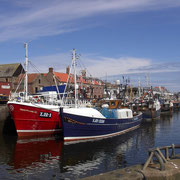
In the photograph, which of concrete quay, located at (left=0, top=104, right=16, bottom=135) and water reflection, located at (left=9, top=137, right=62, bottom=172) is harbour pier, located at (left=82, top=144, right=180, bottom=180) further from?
concrete quay, located at (left=0, top=104, right=16, bottom=135)

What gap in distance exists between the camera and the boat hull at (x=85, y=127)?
91.2 ft

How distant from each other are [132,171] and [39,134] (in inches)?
971

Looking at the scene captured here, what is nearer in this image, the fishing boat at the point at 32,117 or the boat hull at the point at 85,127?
the boat hull at the point at 85,127

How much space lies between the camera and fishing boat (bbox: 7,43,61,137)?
102 ft

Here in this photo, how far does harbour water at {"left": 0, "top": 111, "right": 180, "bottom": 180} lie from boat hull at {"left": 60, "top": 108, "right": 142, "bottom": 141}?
49.6 inches

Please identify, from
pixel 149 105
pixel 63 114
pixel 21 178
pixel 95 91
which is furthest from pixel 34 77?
pixel 21 178

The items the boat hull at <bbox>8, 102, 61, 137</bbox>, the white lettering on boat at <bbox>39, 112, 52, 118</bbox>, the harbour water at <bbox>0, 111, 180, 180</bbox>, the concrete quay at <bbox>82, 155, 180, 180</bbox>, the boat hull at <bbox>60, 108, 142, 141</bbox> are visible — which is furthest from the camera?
the white lettering on boat at <bbox>39, 112, 52, 118</bbox>

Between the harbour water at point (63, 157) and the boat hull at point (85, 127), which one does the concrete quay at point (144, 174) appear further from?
the boat hull at point (85, 127)

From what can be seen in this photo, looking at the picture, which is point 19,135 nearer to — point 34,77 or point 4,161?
point 4,161

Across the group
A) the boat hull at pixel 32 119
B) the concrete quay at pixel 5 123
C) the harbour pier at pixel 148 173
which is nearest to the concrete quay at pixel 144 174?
the harbour pier at pixel 148 173

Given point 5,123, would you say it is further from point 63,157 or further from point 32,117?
point 63,157

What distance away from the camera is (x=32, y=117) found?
31703 mm

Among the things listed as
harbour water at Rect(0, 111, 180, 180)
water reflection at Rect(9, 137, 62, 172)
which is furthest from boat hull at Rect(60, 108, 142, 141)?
water reflection at Rect(9, 137, 62, 172)

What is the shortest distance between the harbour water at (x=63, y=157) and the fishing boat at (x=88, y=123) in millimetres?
1338
